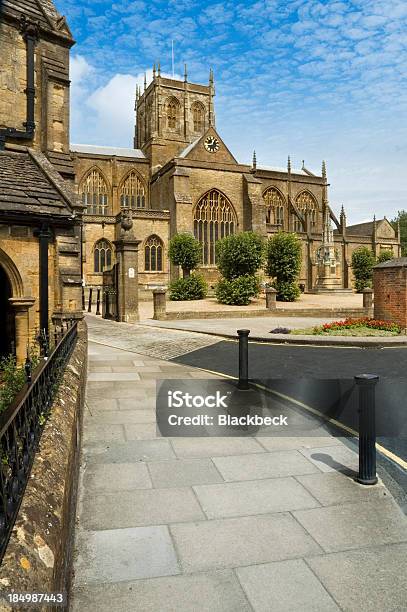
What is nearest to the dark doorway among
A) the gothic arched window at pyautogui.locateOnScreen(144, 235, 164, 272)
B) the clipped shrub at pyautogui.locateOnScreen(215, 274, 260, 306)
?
the clipped shrub at pyautogui.locateOnScreen(215, 274, 260, 306)

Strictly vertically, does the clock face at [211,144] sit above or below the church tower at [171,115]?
below

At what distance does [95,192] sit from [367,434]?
156 ft

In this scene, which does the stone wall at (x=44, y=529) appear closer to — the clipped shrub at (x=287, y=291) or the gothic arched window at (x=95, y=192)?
the clipped shrub at (x=287, y=291)

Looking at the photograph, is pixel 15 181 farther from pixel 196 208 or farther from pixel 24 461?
pixel 196 208

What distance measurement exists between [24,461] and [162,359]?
329 inches

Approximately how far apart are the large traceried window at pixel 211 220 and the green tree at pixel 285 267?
36.5ft

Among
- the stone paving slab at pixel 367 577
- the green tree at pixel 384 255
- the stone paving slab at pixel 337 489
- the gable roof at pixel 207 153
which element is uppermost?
the gable roof at pixel 207 153

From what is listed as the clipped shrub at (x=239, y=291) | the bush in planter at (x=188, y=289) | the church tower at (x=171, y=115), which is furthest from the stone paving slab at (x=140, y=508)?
the church tower at (x=171, y=115)

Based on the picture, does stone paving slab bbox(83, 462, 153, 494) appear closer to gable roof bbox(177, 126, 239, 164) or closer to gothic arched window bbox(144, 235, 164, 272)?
gothic arched window bbox(144, 235, 164, 272)

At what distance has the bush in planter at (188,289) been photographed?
30.8m

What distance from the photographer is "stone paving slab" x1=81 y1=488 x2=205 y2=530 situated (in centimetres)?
319

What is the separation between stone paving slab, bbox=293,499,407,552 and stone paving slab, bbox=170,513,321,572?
109 millimetres

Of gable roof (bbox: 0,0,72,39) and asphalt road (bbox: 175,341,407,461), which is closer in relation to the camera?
asphalt road (bbox: 175,341,407,461)

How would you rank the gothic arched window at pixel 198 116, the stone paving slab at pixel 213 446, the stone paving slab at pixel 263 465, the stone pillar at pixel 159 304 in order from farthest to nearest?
the gothic arched window at pixel 198 116, the stone pillar at pixel 159 304, the stone paving slab at pixel 213 446, the stone paving slab at pixel 263 465
